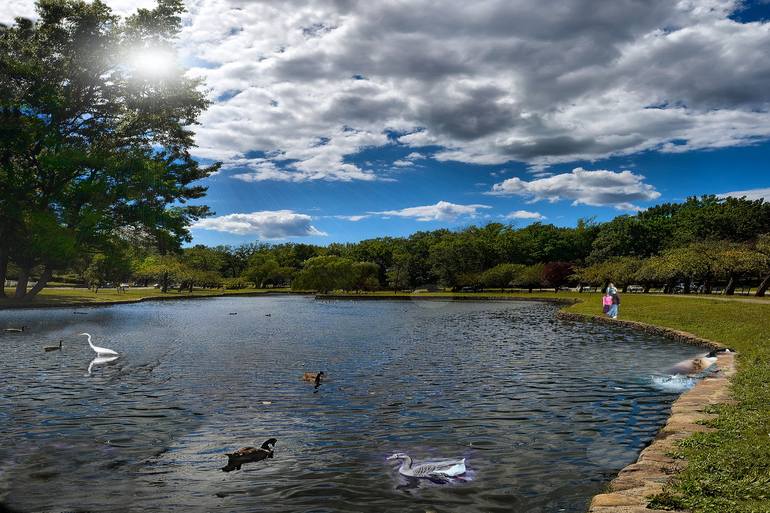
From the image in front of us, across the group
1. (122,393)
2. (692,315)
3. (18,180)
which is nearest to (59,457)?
(122,393)

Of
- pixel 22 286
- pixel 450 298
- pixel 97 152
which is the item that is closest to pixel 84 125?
pixel 97 152

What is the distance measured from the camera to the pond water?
8.38m

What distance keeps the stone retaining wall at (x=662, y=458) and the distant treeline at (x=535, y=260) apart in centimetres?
5486

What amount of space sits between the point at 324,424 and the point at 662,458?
719 centimetres

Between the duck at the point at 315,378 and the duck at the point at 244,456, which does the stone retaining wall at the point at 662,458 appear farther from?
the duck at the point at 315,378

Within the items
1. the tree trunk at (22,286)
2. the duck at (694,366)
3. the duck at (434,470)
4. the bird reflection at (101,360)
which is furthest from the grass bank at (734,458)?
the tree trunk at (22,286)

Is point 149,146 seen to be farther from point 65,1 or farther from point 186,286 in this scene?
point 186,286

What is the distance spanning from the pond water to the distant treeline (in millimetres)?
50443

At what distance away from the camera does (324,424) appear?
1250 centimetres

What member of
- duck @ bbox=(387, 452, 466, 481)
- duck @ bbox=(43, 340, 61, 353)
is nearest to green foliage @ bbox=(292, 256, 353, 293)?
duck @ bbox=(43, 340, 61, 353)

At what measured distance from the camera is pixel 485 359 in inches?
890

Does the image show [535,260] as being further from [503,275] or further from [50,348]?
[50,348]

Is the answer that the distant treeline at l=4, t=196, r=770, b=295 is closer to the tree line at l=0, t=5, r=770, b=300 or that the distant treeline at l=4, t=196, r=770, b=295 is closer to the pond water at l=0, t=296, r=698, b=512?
the tree line at l=0, t=5, r=770, b=300

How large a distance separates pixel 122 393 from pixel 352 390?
6.90 metres
